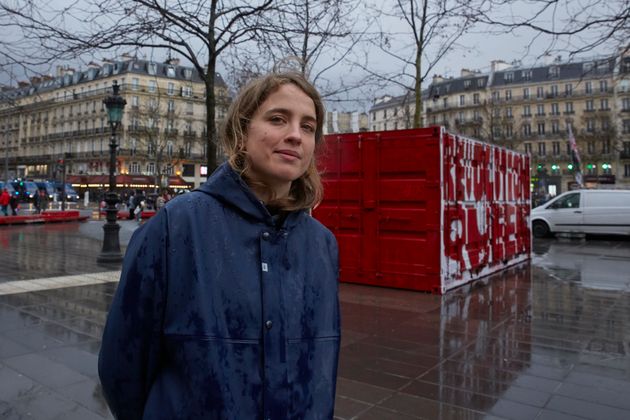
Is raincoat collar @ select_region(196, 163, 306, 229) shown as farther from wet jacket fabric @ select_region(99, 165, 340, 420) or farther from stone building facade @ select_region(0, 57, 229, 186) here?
stone building facade @ select_region(0, 57, 229, 186)

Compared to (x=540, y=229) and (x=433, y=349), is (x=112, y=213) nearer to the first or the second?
(x=433, y=349)

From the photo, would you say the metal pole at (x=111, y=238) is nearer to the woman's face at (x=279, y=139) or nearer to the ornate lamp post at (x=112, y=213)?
the ornate lamp post at (x=112, y=213)

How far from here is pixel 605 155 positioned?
66.4 metres

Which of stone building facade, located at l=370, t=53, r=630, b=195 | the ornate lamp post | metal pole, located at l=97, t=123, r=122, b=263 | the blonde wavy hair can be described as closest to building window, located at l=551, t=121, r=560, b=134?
stone building facade, located at l=370, t=53, r=630, b=195

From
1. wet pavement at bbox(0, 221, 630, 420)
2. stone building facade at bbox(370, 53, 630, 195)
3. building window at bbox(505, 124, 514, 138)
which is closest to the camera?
wet pavement at bbox(0, 221, 630, 420)

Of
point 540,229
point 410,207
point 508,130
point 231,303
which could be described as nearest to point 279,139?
point 231,303

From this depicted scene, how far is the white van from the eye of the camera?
17922 millimetres

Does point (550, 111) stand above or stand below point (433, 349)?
above

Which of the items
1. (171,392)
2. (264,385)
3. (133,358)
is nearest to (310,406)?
(264,385)

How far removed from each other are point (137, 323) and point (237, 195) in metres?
0.47

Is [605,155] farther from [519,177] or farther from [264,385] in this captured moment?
[264,385]

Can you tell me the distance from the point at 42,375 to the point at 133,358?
3.50 metres

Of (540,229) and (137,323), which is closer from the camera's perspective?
(137,323)

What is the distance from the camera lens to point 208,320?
1.37m
